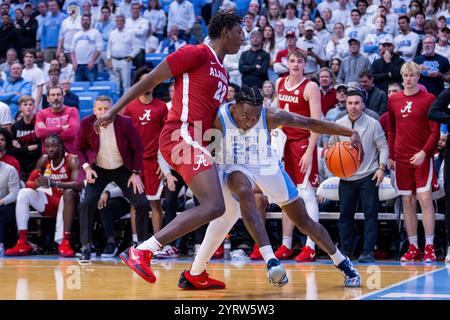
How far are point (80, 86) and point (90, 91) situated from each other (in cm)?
31

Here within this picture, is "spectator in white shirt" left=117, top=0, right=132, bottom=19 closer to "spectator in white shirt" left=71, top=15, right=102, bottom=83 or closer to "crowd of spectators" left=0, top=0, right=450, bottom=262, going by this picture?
"crowd of spectators" left=0, top=0, right=450, bottom=262

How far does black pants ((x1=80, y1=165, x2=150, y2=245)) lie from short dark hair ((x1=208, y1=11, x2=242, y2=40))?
4058 mm

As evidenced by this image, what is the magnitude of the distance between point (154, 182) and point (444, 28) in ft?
18.8

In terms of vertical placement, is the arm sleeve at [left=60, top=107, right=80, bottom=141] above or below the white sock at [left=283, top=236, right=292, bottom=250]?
above

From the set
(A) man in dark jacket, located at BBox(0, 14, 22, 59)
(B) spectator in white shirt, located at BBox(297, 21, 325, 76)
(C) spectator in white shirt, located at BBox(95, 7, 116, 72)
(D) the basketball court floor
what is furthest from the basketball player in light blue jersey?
(A) man in dark jacket, located at BBox(0, 14, 22, 59)

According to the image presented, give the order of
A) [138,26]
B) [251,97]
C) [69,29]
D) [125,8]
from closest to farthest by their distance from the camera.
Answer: [251,97] → [138,26] → [69,29] → [125,8]

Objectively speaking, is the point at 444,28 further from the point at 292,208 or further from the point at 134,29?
the point at 292,208

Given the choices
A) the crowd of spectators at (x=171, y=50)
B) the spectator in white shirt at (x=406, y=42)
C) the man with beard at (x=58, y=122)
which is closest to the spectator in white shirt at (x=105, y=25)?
the crowd of spectators at (x=171, y=50)

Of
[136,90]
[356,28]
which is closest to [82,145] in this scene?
[136,90]

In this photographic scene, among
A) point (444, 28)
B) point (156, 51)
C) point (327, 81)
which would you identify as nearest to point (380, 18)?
point (444, 28)

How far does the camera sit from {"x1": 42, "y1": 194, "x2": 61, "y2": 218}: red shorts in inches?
459

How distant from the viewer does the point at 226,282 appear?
764cm

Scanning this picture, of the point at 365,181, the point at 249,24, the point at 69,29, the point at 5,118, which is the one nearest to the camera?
the point at 365,181

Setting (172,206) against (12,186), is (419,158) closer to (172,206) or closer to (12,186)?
(172,206)
